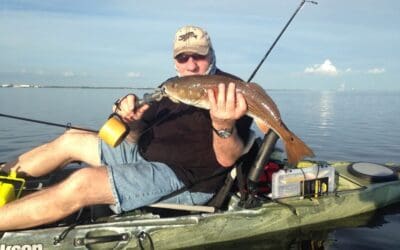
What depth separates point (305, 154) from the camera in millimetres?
4645

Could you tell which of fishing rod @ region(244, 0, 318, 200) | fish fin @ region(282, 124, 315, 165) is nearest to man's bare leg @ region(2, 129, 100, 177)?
fishing rod @ region(244, 0, 318, 200)

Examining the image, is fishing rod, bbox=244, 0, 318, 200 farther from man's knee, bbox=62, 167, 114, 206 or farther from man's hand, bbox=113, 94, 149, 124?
man's knee, bbox=62, 167, 114, 206

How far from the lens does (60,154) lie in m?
5.99

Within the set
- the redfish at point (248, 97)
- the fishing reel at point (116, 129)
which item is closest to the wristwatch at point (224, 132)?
the redfish at point (248, 97)

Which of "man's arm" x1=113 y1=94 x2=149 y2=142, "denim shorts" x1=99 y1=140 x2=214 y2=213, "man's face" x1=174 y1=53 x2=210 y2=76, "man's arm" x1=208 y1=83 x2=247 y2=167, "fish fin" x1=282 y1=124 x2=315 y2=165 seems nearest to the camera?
"man's arm" x1=208 y1=83 x2=247 y2=167

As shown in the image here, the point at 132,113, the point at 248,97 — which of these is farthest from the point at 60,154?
the point at 248,97

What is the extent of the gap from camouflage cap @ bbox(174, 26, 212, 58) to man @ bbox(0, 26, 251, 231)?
0.01 metres

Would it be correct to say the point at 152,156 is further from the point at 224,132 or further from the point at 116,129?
the point at 224,132

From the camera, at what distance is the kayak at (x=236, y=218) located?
4.96m

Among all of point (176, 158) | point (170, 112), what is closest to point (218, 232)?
point (176, 158)

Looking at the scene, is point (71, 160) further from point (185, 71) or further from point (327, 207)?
point (327, 207)

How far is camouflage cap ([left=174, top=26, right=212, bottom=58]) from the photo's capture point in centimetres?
545

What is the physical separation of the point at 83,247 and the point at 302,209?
10.8 feet

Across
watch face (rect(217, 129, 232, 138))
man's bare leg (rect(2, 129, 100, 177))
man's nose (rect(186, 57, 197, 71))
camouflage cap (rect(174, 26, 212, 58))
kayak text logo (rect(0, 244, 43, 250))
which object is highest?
camouflage cap (rect(174, 26, 212, 58))
